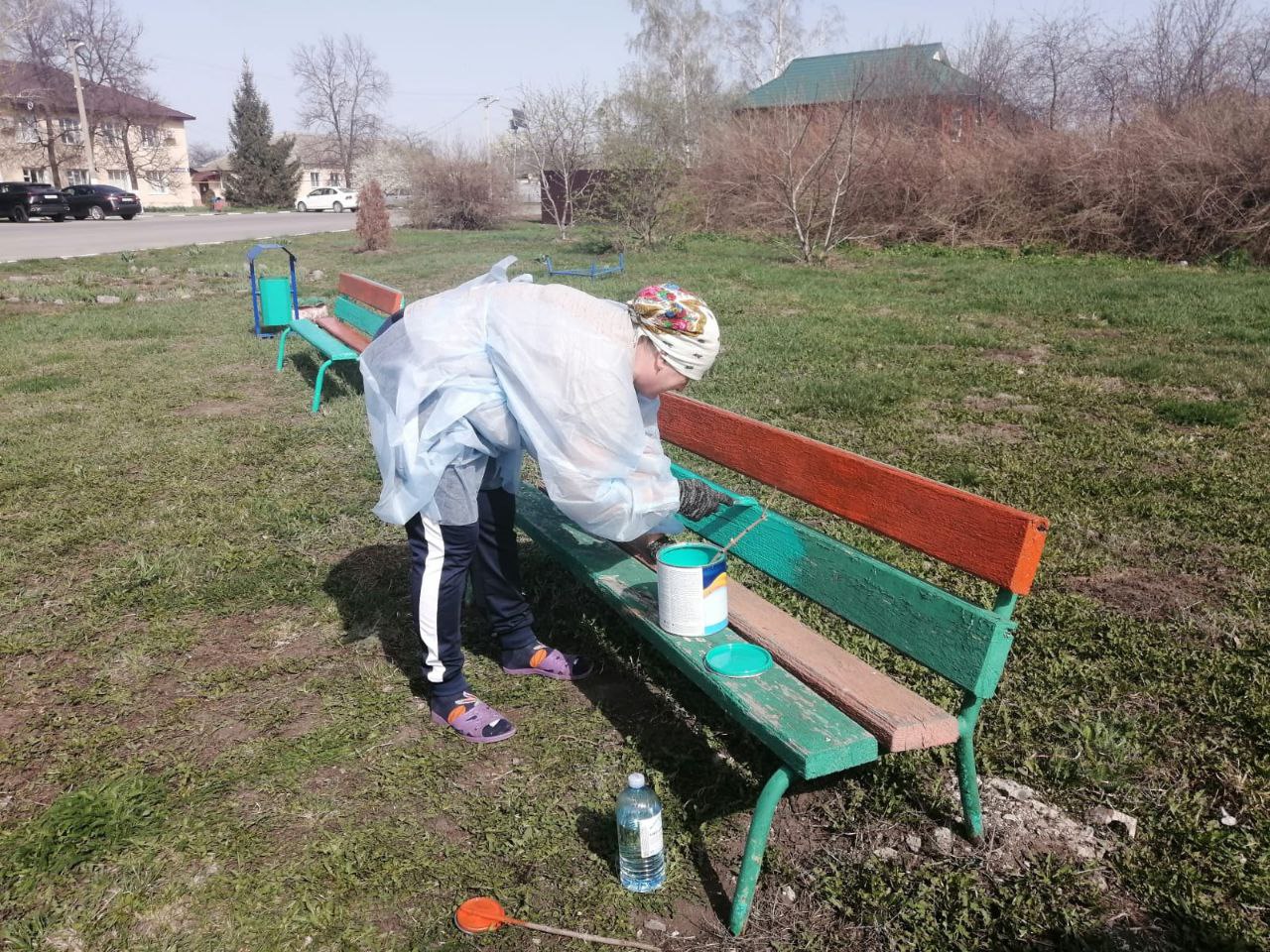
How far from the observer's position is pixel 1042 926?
215cm

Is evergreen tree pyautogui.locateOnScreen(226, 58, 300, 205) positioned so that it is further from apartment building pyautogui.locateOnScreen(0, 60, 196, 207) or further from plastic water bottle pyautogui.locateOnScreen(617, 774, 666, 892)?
plastic water bottle pyautogui.locateOnScreen(617, 774, 666, 892)

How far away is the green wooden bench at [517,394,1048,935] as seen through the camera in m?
2.09

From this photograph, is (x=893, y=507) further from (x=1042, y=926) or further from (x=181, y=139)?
(x=181, y=139)

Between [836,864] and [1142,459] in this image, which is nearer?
[836,864]

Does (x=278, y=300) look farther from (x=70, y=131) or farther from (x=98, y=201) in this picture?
(x=70, y=131)

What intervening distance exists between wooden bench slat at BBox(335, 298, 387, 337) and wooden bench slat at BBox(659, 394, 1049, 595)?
4284 mm

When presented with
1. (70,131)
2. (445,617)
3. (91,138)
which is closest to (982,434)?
(445,617)

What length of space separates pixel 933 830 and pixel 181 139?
69.6 m

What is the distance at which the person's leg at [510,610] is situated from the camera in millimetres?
3211

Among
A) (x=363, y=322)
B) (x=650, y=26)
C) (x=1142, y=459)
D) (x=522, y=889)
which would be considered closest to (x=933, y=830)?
(x=522, y=889)

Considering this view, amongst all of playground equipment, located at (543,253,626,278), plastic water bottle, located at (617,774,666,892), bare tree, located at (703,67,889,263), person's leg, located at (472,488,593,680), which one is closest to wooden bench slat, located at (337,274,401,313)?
person's leg, located at (472,488,593,680)

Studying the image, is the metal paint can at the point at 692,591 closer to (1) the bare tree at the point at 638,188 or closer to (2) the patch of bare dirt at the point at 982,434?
(2) the patch of bare dirt at the point at 982,434

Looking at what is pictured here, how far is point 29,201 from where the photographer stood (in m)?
31.1

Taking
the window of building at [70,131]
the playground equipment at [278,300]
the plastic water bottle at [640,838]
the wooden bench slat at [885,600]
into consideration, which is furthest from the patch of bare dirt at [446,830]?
the window of building at [70,131]
